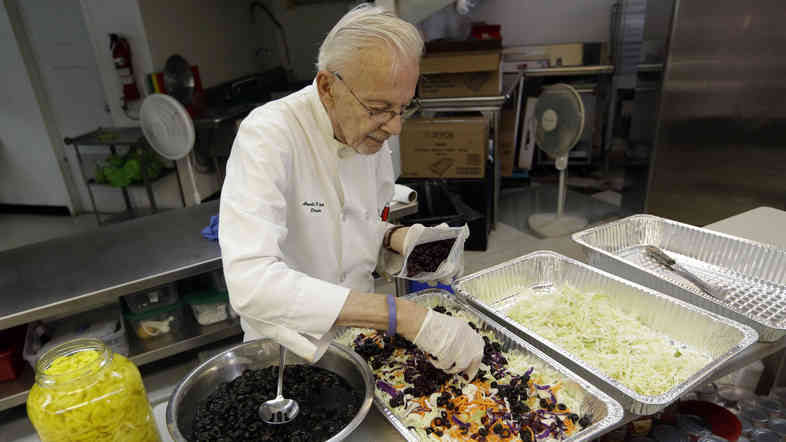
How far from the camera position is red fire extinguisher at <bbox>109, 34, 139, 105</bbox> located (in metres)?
4.43

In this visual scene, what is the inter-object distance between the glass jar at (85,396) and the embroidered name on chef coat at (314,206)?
0.61m

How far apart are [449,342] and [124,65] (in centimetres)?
468

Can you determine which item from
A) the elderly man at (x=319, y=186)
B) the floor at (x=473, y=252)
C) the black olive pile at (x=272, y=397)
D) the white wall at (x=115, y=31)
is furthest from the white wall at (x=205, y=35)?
the black olive pile at (x=272, y=397)

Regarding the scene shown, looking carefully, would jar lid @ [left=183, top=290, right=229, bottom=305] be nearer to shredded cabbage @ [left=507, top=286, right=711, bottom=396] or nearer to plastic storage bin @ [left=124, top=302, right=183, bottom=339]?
plastic storage bin @ [left=124, top=302, right=183, bottom=339]

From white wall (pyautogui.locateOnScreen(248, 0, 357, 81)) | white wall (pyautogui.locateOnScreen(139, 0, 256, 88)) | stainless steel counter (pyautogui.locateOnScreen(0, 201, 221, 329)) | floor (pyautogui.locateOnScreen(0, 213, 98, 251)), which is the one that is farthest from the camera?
white wall (pyautogui.locateOnScreen(248, 0, 357, 81))

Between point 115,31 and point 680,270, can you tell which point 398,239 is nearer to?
point 680,270

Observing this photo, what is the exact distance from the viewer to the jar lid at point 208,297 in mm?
2723

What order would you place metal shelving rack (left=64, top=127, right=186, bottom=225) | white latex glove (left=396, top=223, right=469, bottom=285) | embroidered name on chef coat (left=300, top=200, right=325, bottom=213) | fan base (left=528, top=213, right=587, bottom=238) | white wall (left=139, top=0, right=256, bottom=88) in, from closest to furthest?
embroidered name on chef coat (left=300, top=200, right=325, bottom=213) < white latex glove (left=396, top=223, right=469, bottom=285) < fan base (left=528, top=213, right=587, bottom=238) < metal shelving rack (left=64, top=127, right=186, bottom=225) < white wall (left=139, top=0, right=256, bottom=88)

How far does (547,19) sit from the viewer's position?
5609mm

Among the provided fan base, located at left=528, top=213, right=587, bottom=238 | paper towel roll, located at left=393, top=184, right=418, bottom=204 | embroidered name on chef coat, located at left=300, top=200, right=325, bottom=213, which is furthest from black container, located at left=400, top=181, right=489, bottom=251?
embroidered name on chef coat, located at left=300, top=200, right=325, bottom=213

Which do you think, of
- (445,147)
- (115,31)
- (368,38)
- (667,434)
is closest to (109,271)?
(368,38)

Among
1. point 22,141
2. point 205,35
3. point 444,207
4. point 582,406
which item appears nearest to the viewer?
point 582,406

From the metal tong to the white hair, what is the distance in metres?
1.26

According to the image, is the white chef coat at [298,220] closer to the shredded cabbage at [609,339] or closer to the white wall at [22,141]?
the shredded cabbage at [609,339]
